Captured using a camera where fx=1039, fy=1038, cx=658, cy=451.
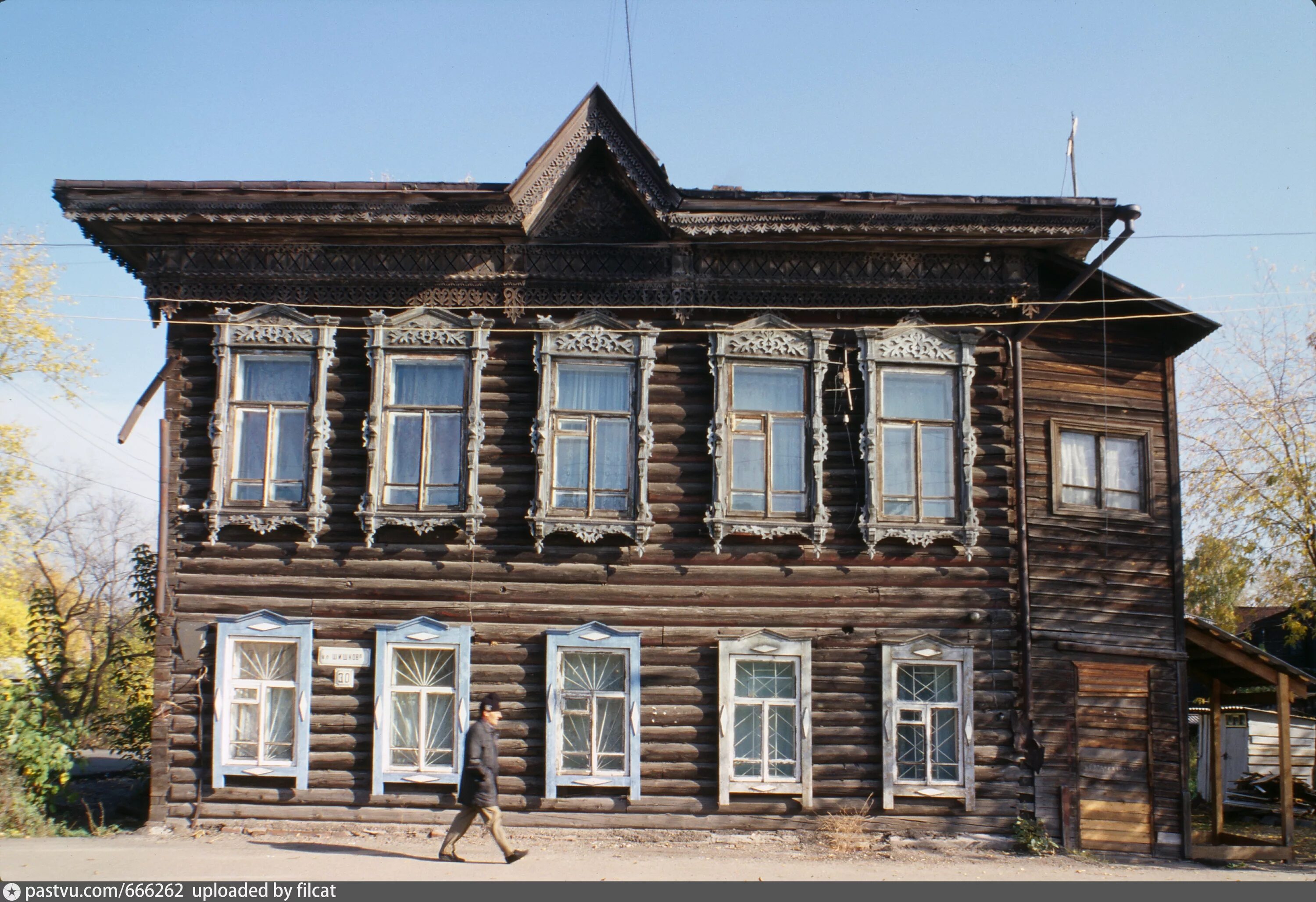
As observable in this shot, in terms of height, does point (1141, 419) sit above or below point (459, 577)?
above

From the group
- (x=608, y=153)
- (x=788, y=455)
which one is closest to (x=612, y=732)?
(x=788, y=455)

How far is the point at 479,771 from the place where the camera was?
35.8 feet

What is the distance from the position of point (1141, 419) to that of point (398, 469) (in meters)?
10.3

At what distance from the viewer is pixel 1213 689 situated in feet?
52.0

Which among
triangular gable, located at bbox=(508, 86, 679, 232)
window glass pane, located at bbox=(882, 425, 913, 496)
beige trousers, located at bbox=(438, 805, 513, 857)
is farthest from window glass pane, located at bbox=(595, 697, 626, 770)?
triangular gable, located at bbox=(508, 86, 679, 232)

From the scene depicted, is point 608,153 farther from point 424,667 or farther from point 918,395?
point 424,667

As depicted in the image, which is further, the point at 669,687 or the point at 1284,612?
the point at 1284,612

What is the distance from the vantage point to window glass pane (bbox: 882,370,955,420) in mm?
13273

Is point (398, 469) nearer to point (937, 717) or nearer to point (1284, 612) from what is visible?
point (937, 717)

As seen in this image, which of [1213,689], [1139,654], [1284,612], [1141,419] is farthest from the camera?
[1284,612]

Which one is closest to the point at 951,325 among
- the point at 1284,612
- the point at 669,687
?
the point at 669,687

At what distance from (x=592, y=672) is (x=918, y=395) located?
213 inches

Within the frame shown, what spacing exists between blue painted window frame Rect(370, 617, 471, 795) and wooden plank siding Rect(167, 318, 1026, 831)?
0.16 m

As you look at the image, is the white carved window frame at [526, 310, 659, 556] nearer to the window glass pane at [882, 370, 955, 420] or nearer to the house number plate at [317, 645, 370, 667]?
the house number plate at [317, 645, 370, 667]
